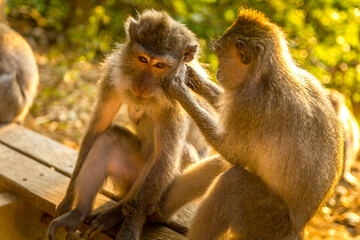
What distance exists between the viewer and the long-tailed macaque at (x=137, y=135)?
302 centimetres

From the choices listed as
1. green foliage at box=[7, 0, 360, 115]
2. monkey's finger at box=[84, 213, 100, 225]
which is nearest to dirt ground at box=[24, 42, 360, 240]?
green foliage at box=[7, 0, 360, 115]

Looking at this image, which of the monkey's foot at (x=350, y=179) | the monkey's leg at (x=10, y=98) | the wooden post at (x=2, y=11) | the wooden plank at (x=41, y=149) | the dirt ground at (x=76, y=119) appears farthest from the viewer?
the monkey's foot at (x=350, y=179)

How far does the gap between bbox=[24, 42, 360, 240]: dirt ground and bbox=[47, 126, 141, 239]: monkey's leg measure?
2.16m

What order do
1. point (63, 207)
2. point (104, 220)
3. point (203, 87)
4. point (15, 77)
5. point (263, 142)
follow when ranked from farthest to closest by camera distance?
point (15, 77), point (203, 87), point (63, 207), point (104, 220), point (263, 142)

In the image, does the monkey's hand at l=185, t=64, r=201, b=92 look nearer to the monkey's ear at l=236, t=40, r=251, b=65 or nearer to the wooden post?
the monkey's ear at l=236, t=40, r=251, b=65

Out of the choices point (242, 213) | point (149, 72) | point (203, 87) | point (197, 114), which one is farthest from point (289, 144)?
point (149, 72)

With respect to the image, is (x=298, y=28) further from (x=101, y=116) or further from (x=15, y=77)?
(x=15, y=77)

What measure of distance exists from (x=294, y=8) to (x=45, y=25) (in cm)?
610

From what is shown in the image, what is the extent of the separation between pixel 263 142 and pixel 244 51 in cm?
58

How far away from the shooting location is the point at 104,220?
3.15 meters

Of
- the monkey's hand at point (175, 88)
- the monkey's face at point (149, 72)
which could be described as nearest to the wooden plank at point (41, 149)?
the monkey's face at point (149, 72)

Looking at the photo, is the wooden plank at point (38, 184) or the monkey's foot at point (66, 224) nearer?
the monkey's foot at point (66, 224)

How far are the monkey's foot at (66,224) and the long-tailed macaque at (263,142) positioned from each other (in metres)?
0.85

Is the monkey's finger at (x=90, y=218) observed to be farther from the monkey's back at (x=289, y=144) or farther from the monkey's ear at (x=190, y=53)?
the monkey's ear at (x=190, y=53)
